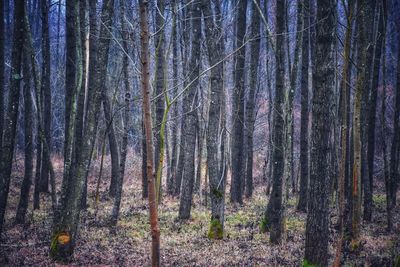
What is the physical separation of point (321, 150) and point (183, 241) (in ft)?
18.8

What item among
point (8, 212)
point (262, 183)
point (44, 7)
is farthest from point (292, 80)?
point (262, 183)

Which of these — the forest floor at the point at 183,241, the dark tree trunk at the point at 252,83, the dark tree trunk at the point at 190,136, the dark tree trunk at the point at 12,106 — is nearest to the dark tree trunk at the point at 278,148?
the forest floor at the point at 183,241

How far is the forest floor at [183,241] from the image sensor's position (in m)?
8.55

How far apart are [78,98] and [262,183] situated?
1943 cm

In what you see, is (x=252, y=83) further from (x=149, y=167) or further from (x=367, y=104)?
(x=149, y=167)

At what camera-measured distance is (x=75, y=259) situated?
8.48 metres

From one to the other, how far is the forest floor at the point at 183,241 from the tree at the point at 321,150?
1.56m

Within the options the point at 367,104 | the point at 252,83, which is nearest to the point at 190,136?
the point at 252,83

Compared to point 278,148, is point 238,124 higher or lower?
higher

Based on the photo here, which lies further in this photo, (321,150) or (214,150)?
(214,150)

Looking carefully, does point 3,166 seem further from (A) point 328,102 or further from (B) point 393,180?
(B) point 393,180

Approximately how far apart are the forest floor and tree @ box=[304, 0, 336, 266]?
1558 mm

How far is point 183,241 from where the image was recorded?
1091 centimetres

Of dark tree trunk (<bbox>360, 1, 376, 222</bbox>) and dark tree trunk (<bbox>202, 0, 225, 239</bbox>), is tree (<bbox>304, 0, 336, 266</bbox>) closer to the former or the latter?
dark tree trunk (<bbox>360, 1, 376, 222</bbox>)
